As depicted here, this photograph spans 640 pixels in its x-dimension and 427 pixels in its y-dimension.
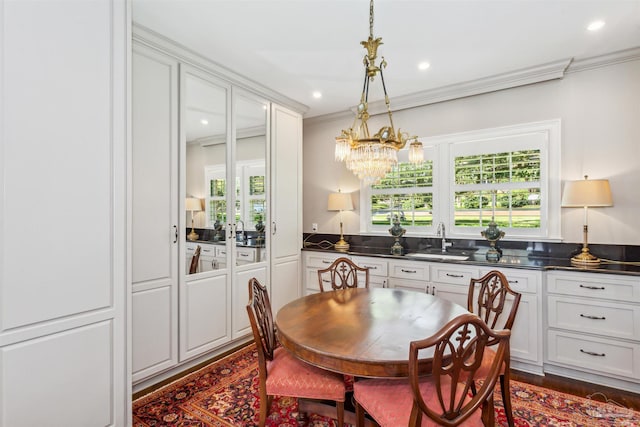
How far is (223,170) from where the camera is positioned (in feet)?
10.7

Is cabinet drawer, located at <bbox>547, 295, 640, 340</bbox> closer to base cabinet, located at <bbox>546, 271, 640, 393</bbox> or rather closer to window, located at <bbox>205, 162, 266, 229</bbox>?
base cabinet, located at <bbox>546, 271, 640, 393</bbox>

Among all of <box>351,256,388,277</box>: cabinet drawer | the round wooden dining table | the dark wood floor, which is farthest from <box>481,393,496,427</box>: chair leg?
<box>351,256,388,277</box>: cabinet drawer

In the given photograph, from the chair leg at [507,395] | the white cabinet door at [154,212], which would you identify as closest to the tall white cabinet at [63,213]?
the white cabinet door at [154,212]

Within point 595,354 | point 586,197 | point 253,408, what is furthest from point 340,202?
→ point 595,354

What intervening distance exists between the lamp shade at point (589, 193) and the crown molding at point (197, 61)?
3.08 meters

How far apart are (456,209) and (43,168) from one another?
11.9 ft

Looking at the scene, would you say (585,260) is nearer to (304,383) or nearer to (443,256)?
(443,256)

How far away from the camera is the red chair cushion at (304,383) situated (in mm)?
1751

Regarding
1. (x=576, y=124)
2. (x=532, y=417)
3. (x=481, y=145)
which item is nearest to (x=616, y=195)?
(x=576, y=124)

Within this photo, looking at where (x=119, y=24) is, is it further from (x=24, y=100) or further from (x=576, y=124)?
(x=576, y=124)

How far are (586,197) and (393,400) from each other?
98.4 inches

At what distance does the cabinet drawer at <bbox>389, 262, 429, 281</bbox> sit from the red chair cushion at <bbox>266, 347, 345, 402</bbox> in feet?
5.91

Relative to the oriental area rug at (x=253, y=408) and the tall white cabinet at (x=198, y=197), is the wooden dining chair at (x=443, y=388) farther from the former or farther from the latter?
the tall white cabinet at (x=198, y=197)

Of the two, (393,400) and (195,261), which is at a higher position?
(195,261)
